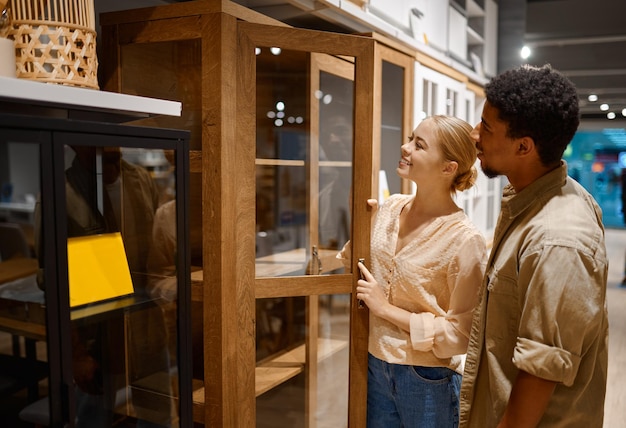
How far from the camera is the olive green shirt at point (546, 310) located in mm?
1132

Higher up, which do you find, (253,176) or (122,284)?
(253,176)

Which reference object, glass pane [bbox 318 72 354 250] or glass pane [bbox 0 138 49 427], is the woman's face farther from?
glass pane [bbox 0 138 49 427]

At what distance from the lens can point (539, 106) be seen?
119 centimetres

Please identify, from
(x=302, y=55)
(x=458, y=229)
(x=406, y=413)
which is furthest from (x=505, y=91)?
(x=406, y=413)

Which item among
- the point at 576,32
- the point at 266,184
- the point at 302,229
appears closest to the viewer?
the point at 266,184

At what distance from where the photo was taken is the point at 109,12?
5.65 ft

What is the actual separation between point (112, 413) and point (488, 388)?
0.93 metres

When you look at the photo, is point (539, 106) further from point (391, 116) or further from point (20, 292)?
point (391, 116)

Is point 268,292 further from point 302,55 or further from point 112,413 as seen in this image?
point 302,55

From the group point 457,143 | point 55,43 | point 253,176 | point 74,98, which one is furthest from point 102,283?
point 457,143

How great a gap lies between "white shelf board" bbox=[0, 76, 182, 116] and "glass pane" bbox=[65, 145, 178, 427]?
0.31 feet

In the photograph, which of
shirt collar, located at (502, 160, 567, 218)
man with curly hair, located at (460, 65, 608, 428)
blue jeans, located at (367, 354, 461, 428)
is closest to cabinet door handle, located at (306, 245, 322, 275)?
blue jeans, located at (367, 354, 461, 428)

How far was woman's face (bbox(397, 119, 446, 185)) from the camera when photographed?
5.81ft

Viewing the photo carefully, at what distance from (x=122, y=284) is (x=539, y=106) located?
1.00 m
